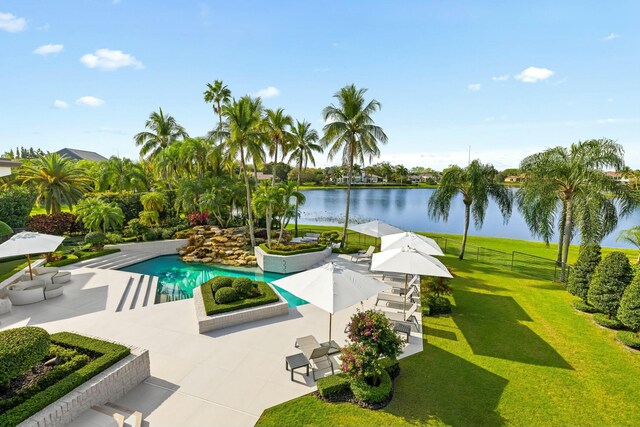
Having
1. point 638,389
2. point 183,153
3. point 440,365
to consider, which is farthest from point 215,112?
point 638,389

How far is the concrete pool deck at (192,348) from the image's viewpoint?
6.78 m

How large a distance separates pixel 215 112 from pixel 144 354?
28390 millimetres

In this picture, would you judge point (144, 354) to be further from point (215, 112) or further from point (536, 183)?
point (215, 112)

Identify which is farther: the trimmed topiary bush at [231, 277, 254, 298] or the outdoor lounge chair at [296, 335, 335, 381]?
the trimmed topiary bush at [231, 277, 254, 298]

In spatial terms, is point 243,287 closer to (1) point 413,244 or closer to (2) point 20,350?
(2) point 20,350

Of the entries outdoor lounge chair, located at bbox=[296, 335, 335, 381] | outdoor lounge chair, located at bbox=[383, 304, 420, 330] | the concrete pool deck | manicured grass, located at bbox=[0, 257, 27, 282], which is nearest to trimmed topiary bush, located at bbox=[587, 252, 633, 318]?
outdoor lounge chair, located at bbox=[383, 304, 420, 330]

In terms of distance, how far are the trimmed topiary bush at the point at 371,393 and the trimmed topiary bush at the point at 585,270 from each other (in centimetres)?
1052

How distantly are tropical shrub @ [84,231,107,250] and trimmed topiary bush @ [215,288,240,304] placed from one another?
507 inches

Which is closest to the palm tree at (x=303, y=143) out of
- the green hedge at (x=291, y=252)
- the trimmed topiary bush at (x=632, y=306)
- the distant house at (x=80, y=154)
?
the green hedge at (x=291, y=252)

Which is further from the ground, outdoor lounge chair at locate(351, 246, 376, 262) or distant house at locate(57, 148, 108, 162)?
distant house at locate(57, 148, 108, 162)

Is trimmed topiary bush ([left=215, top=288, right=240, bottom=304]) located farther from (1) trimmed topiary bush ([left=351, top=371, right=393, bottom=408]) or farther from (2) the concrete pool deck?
(1) trimmed topiary bush ([left=351, top=371, right=393, bottom=408])

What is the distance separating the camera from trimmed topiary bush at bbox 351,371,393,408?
677 centimetres

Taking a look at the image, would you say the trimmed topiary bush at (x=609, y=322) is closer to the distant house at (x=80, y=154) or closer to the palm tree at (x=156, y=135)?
the palm tree at (x=156, y=135)

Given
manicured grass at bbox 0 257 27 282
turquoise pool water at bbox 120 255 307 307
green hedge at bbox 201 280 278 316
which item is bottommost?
turquoise pool water at bbox 120 255 307 307
